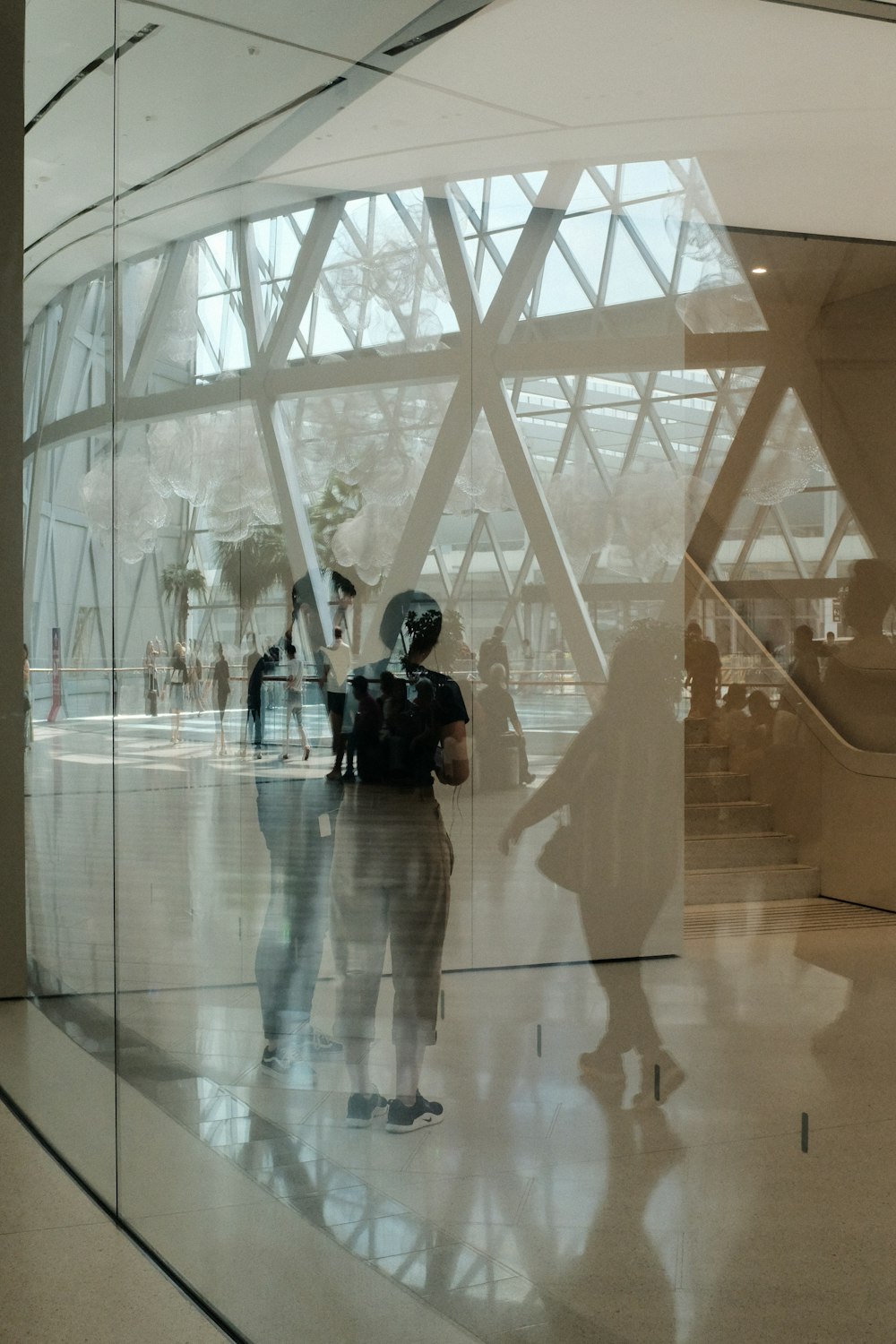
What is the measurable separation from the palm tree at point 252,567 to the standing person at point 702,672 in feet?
3.82

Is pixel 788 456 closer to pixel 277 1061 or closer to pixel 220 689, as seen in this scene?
pixel 220 689

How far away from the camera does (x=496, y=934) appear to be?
2.18 meters

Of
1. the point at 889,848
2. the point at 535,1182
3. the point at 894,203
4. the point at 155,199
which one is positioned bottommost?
the point at 535,1182

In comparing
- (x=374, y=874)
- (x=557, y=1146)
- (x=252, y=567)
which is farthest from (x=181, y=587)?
(x=557, y=1146)

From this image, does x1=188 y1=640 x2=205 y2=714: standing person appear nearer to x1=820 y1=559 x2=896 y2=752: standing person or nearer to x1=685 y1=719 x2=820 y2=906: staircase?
x1=685 y1=719 x2=820 y2=906: staircase

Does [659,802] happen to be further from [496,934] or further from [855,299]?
[855,299]

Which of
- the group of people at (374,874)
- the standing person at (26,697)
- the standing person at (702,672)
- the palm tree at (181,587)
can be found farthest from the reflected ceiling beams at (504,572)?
the standing person at (26,697)

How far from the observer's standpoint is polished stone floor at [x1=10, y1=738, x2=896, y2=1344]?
5.42 feet

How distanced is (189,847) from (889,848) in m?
2.25

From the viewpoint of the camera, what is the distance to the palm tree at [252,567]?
8.93 ft

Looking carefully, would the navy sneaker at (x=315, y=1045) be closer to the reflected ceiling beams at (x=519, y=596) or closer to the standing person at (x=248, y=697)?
the standing person at (x=248, y=697)

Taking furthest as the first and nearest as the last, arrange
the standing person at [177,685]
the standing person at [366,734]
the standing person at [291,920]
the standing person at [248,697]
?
the standing person at [177,685] < the standing person at [248,697] < the standing person at [291,920] < the standing person at [366,734]

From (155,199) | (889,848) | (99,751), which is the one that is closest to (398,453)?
(889,848)

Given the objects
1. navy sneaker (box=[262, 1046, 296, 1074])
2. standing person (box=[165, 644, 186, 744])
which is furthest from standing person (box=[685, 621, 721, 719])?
standing person (box=[165, 644, 186, 744])
